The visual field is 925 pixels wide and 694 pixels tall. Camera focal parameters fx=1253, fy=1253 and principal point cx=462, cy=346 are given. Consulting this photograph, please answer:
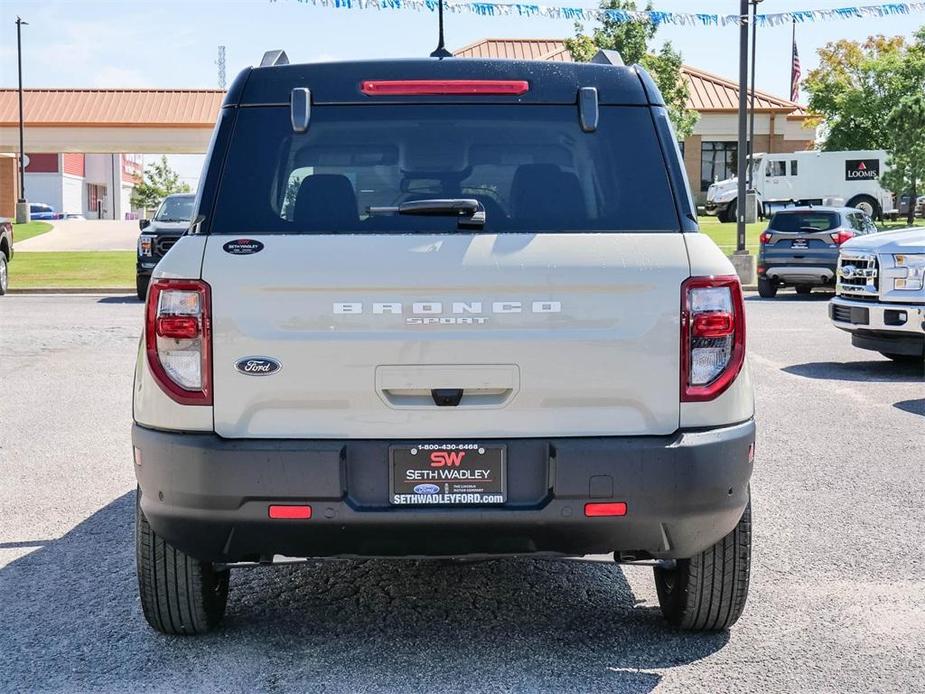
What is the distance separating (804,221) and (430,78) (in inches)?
785

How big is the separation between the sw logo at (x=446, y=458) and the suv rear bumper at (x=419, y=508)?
0.39 ft

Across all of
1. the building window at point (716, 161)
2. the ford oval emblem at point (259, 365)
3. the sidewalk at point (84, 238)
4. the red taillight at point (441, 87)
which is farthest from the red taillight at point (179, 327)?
the building window at point (716, 161)

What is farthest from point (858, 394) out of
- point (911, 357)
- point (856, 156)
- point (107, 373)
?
point (856, 156)

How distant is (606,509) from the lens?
3.76m

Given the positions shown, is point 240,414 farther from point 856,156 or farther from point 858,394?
point 856,156

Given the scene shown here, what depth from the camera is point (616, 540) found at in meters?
3.84

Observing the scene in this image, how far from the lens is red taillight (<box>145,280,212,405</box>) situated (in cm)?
374

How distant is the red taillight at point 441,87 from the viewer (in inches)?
158

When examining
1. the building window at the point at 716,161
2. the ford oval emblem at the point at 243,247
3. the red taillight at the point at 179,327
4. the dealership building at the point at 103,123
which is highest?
the dealership building at the point at 103,123

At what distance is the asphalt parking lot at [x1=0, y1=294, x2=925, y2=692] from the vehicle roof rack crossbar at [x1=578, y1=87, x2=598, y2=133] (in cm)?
176

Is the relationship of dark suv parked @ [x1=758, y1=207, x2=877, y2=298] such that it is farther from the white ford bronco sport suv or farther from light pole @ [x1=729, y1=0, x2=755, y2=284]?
the white ford bronco sport suv

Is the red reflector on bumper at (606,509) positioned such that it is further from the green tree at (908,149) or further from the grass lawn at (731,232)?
the green tree at (908,149)

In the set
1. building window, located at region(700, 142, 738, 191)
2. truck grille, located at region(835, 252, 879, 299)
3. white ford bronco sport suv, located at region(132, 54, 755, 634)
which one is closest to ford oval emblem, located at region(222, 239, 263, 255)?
white ford bronco sport suv, located at region(132, 54, 755, 634)

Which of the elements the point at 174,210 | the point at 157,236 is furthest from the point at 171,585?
the point at 174,210
